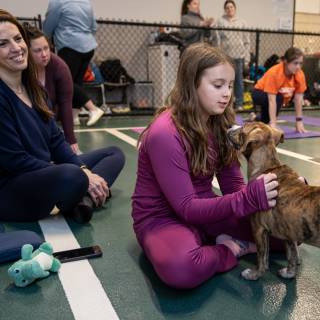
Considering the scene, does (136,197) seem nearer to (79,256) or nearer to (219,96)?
(79,256)

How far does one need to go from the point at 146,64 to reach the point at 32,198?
20.9 feet

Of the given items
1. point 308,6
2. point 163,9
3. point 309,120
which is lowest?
point 309,120

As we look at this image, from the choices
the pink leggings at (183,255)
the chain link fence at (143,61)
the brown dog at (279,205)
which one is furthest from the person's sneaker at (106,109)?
the brown dog at (279,205)

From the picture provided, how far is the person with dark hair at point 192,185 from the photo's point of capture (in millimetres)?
1569

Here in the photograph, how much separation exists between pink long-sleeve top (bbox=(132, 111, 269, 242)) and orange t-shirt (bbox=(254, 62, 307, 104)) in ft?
10.5

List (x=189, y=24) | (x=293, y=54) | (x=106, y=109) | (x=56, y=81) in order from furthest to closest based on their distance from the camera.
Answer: (x=189, y=24)
(x=106, y=109)
(x=293, y=54)
(x=56, y=81)

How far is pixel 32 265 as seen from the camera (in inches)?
63.9

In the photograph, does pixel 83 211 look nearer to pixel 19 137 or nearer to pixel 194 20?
pixel 19 137

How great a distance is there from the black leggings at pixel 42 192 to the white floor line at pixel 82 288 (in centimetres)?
22

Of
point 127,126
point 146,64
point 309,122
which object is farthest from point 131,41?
point 309,122

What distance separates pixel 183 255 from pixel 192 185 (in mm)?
309

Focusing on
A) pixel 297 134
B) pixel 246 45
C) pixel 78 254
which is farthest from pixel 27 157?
pixel 246 45

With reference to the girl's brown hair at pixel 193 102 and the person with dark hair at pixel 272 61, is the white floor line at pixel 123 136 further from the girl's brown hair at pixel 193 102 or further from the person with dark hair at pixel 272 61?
the person with dark hair at pixel 272 61

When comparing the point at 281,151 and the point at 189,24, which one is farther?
the point at 189,24
